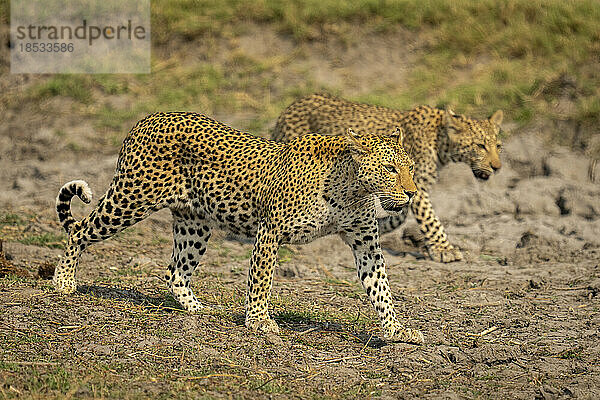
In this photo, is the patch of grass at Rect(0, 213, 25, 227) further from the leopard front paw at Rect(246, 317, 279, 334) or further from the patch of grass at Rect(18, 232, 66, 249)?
the leopard front paw at Rect(246, 317, 279, 334)

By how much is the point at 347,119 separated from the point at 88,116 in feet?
17.4

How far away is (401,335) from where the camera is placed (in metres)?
7.68

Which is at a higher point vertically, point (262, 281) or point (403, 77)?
point (403, 77)

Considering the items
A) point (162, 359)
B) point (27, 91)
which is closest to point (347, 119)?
point (162, 359)

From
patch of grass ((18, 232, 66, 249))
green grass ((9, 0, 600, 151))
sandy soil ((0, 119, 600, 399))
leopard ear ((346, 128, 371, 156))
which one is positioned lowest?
sandy soil ((0, 119, 600, 399))

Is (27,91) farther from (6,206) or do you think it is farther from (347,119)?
(347,119)

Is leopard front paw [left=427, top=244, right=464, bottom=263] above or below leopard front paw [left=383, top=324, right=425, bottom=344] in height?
above

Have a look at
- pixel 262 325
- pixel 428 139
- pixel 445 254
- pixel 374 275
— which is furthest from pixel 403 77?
pixel 262 325

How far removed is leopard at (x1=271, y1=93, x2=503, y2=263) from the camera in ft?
37.0

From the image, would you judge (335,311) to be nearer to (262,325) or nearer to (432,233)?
(262,325)

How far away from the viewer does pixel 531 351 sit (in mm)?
7723

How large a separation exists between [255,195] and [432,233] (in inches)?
148

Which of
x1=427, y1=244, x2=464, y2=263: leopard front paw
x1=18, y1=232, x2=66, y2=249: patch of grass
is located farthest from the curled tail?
x1=427, y1=244, x2=464, y2=263: leopard front paw

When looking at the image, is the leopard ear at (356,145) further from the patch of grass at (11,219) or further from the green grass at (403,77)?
the green grass at (403,77)
